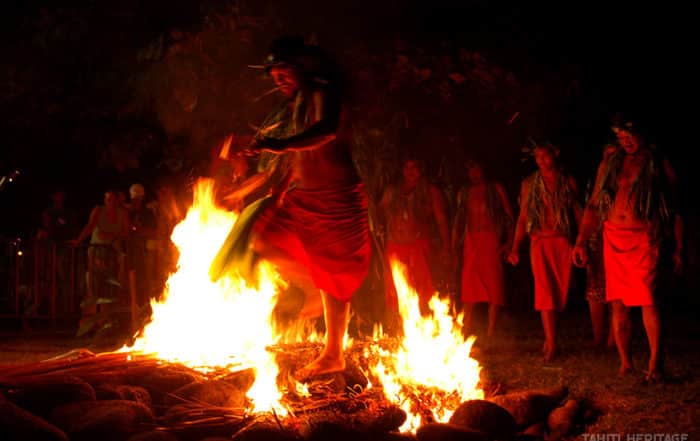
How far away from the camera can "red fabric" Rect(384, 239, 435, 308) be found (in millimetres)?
8531

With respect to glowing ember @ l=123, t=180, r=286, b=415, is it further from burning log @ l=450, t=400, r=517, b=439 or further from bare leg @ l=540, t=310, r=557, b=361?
bare leg @ l=540, t=310, r=557, b=361

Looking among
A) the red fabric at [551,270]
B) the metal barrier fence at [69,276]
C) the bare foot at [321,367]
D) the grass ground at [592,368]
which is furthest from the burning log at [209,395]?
the metal barrier fence at [69,276]

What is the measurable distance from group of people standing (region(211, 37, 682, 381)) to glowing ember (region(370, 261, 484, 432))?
1.72 feet

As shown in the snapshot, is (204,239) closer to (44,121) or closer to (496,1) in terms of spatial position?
(496,1)

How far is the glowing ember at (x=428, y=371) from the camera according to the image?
4.82 m

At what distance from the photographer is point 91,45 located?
9.14 metres

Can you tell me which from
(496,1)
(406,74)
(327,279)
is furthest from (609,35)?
(327,279)

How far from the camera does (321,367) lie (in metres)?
4.86

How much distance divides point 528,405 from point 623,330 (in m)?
1.74

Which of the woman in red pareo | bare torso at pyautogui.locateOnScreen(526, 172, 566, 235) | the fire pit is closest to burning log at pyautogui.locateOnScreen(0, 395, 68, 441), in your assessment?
the fire pit

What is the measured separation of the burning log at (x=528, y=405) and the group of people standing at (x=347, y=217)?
3.94 ft

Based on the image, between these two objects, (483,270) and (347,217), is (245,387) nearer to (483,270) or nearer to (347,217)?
(347,217)

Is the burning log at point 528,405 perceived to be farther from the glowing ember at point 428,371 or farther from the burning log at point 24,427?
the burning log at point 24,427

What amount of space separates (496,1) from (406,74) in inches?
67.6
